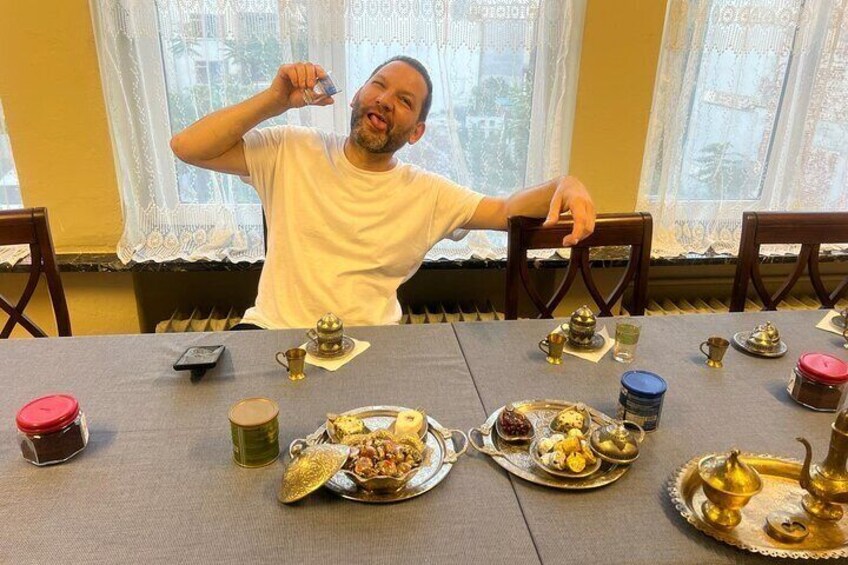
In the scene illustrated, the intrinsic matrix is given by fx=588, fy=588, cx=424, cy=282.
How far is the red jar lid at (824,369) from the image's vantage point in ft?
3.50

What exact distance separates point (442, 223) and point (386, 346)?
52 centimetres

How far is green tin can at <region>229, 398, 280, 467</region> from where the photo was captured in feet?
2.91

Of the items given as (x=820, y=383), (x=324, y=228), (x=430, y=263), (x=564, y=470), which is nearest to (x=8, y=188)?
(x=324, y=228)

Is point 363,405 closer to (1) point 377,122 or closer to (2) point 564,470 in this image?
(2) point 564,470

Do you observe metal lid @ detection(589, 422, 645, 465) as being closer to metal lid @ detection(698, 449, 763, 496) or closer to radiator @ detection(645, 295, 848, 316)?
metal lid @ detection(698, 449, 763, 496)

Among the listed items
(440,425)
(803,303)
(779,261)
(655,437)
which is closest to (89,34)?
(440,425)

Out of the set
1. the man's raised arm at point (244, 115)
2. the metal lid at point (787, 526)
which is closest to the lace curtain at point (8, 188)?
the man's raised arm at point (244, 115)

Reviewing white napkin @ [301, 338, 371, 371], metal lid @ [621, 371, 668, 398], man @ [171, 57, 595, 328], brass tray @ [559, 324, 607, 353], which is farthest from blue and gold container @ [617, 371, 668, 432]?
man @ [171, 57, 595, 328]

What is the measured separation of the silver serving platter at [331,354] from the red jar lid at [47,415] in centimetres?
45

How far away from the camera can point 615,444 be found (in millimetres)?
915

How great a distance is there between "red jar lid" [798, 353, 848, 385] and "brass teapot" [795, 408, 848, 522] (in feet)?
0.90

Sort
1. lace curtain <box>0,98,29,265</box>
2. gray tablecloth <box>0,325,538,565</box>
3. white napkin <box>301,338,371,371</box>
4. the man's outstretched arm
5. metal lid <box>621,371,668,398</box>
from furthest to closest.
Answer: lace curtain <box>0,98,29,265</box> → the man's outstretched arm → white napkin <box>301,338,371,371</box> → metal lid <box>621,371,668,398</box> → gray tablecloth <box>0,325,538,565</box>

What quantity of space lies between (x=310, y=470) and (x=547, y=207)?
993 millimetres

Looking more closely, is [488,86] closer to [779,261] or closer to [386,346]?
[386,346]
